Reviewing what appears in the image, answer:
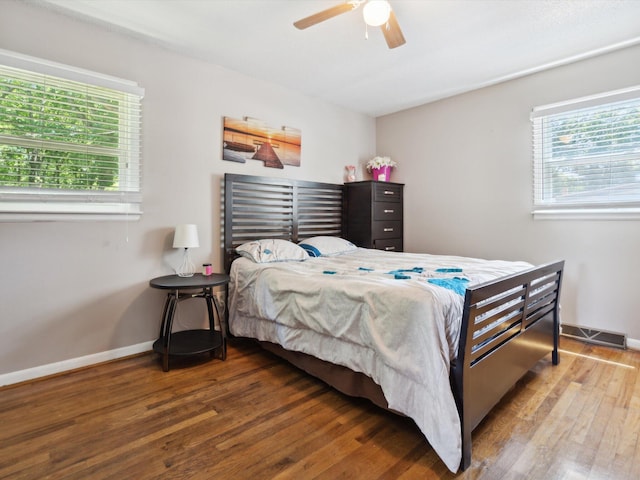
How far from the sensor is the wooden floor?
1.48 m

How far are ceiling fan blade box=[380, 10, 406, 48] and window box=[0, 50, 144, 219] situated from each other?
1888 mm

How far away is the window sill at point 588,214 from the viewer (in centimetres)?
281

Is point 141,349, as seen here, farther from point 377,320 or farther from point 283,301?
point 377,320

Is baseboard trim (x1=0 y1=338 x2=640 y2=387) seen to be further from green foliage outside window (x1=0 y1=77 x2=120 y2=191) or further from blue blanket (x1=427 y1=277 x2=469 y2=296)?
blue blanket (x1=427 y1=277 x2=469 y2=296)

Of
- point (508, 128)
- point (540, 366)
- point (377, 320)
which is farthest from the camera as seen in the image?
point (508, 128)

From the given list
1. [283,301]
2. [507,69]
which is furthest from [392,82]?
[283,301]

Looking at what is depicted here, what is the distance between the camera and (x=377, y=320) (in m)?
1.77

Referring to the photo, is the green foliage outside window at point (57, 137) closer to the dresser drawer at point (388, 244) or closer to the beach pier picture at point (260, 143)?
the beach pier picture at point (260, 143)

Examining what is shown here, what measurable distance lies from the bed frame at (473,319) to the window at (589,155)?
0.97 metres

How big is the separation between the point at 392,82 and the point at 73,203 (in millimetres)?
3043

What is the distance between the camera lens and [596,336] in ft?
9.83

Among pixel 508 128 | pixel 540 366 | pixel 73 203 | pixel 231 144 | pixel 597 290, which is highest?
pixel 508 128

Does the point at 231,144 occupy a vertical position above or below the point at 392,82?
below

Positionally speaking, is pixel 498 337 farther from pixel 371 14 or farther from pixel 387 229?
pixel 387 229
